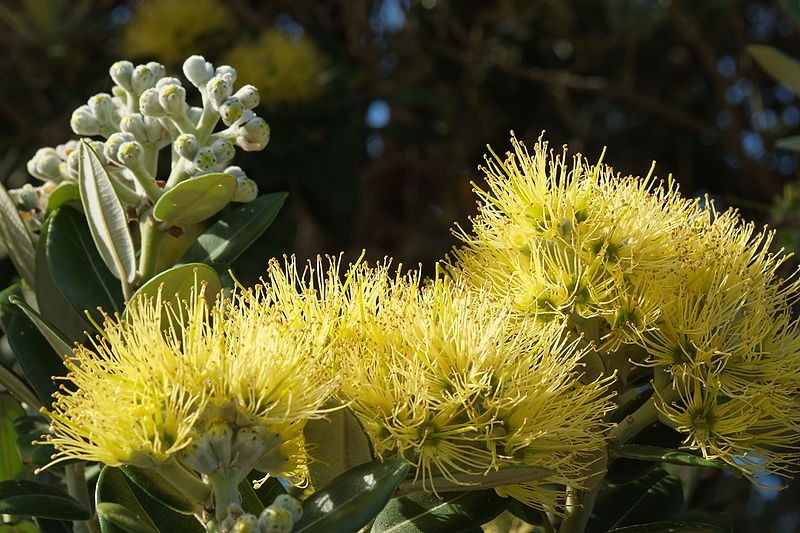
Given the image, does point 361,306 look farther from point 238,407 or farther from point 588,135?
point 588,135

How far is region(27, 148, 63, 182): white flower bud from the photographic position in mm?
2033

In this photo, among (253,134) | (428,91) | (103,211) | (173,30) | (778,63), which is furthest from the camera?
(428,91)

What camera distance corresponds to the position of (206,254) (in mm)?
1933

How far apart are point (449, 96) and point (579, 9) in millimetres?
816

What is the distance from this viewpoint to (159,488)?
1.49 m

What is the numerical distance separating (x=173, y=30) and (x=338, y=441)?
108 inches

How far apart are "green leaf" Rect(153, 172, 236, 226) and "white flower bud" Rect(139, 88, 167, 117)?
147 millimetres

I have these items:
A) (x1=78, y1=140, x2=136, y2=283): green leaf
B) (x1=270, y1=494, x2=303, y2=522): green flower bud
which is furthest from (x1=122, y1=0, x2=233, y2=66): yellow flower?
(x1=270, y1=494, x2=303, y2=522): green flower bud

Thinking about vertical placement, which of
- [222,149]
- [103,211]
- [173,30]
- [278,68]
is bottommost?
[103,211]

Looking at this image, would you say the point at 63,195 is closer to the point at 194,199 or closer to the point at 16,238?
the point at 16,238

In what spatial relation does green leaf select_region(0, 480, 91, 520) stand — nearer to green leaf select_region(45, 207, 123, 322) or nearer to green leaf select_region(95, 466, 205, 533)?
green leaf select_region(95, 466, 205, 533)

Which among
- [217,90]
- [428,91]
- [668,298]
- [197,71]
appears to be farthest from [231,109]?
[428,91]

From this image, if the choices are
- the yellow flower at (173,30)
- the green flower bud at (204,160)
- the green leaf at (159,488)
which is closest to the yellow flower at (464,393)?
the green leaf at (159,488)

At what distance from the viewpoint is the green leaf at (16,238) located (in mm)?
1956
